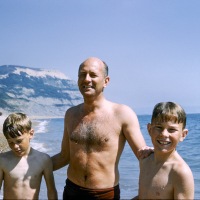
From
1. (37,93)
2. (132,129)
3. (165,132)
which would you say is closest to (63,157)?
(132,129)

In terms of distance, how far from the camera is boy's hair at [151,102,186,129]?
117 inches

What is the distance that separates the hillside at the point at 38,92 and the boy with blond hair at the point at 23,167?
13784 centimetres

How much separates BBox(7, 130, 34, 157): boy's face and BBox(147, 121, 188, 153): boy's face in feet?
4.48

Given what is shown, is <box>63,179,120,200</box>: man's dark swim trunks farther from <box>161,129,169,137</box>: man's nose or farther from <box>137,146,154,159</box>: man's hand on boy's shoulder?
<box>161,129,169,137</box>: man's nose

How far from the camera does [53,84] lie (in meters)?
196

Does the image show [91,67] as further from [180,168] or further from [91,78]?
[180,168]

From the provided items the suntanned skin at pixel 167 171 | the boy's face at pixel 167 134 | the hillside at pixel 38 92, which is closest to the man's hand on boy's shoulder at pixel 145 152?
the suntanned skin at pixel 167 171

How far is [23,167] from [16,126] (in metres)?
0.49

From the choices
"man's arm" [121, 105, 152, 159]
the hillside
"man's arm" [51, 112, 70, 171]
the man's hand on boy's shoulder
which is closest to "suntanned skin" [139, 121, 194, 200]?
the man's hand on boy's shoulder

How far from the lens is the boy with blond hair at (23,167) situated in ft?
12.3

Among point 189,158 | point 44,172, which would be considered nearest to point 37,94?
point 189,158

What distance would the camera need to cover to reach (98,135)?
3844 mm

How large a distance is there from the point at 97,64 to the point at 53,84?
19370 centimetres

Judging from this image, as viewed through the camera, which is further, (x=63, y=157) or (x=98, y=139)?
(x=63, y=157)
